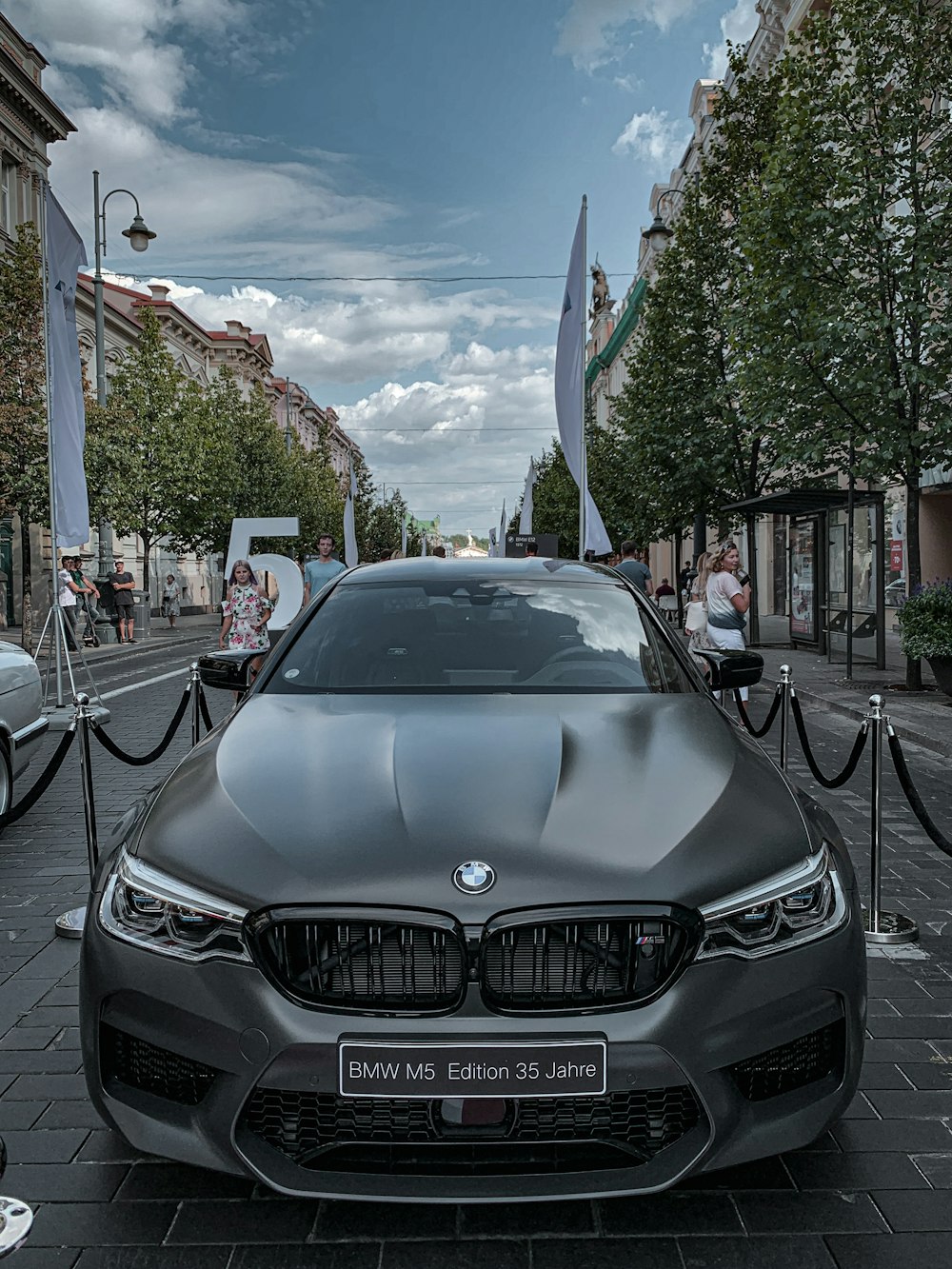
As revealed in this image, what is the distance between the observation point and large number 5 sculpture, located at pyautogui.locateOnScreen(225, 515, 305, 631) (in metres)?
19.3

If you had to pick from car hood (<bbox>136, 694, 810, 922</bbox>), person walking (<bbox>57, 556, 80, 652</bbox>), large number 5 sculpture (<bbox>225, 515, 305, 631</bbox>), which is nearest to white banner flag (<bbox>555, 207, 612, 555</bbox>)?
large number 5 sculpture (<bbox>225, 515, 305, 631</bbox>)

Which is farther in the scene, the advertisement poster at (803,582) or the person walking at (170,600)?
the person walking at (170,600)

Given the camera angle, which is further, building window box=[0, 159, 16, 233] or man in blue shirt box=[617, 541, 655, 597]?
building window box=[0, 159, 16, 233]

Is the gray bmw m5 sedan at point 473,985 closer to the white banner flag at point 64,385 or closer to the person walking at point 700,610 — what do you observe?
the person walking at point 700,610

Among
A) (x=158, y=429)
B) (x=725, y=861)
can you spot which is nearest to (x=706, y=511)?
(x=158, y=429)

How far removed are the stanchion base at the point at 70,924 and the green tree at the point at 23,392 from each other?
18.3m

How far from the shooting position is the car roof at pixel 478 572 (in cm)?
452

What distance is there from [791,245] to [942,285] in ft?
6.05

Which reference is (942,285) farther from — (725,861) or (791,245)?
(725,861)

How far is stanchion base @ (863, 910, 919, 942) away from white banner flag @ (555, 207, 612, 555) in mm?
12418

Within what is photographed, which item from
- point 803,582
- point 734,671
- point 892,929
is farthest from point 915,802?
point 803,582

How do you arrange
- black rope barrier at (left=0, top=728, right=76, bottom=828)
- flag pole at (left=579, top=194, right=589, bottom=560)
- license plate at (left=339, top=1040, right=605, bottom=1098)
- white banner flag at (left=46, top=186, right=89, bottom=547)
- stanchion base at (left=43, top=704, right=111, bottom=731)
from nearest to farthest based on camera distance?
license plate at (left=339, top=1040, right=605, bottom=1098) → black rope barrier at (left=0, top=728, right=76, bottom=828) → stanchion base at (left=43, top=704, right=111, bottom=731) → white banner flag at (left=46, top=186, right=89, bottom=547) → flag pole at (left=579, top=194, right=589, bottom=560)

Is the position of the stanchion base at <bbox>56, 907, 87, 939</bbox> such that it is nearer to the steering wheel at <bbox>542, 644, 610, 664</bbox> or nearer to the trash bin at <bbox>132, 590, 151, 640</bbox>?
the steering wheel at <bbox>542, 644, 610, 664</bbox>

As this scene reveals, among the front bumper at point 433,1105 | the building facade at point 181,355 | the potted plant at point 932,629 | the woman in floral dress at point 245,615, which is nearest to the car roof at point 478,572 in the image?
the front bumper at point 433,1105
